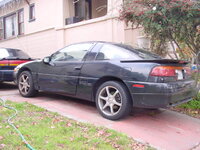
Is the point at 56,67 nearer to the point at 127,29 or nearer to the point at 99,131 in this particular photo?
the point at 99,131

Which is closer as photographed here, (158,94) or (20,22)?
(158,94)

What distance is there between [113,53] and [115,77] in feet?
1.72

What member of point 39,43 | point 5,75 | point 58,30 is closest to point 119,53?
point 5,75

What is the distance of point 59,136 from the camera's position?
3.01 meters

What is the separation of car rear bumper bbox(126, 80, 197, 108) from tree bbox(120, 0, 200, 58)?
1648 mm

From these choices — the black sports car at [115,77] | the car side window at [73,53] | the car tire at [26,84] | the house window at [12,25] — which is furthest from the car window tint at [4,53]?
the house window at [12,25]

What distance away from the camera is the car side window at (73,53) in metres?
4.50

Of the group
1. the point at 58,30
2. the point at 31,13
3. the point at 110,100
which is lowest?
the point at 110,100

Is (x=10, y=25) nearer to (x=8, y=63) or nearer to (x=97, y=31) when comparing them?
(x=97, y=31)

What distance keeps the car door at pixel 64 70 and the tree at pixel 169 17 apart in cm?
144

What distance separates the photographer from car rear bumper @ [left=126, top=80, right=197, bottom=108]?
3277 millimetres

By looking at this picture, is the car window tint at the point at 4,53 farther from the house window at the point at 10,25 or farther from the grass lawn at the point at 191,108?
the house window at the point at 10,25

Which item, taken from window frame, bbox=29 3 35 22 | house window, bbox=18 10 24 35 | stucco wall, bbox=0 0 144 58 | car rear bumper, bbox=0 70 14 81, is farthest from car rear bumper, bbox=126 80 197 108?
house window, bbox=18 10 24 35

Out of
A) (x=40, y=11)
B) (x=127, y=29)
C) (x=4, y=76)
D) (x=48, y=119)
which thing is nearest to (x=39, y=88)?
(x=48, y=119)
